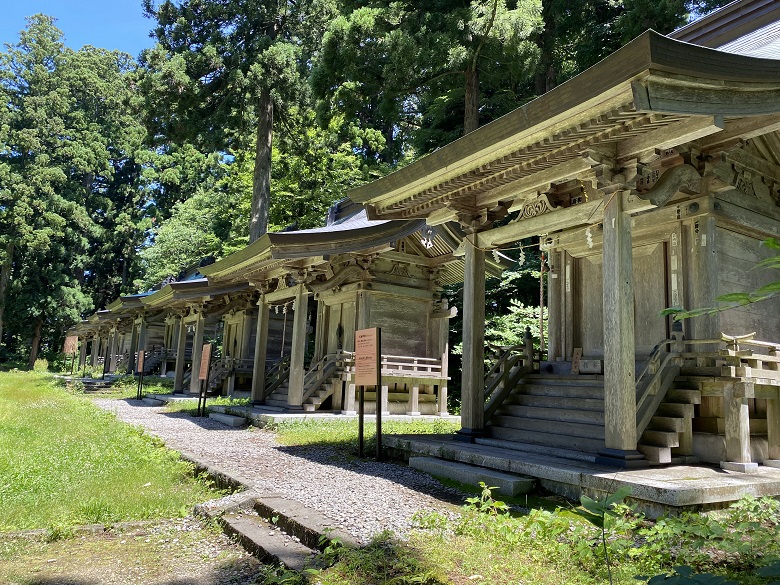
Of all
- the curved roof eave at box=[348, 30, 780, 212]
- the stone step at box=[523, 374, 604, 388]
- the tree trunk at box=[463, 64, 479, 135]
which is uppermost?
the tree trunk at box=[463, 64, 479, 135]

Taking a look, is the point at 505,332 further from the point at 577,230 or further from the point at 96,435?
the point at 96,435

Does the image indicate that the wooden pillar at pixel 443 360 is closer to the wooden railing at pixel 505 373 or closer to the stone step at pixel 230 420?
the stone step at pixel 230 420

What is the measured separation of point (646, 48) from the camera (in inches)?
187

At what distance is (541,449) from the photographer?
23.4 feet

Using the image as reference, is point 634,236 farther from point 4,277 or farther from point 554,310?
point 4,277

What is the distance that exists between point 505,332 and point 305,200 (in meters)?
13.3

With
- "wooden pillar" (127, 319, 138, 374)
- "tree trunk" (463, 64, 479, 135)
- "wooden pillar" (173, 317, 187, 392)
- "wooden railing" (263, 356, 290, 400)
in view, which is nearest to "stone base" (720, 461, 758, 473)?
"wooden railing" (263, 356, 290, 400)

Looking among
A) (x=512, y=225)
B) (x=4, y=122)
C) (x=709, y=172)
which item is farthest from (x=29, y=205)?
(x=709, y=172)

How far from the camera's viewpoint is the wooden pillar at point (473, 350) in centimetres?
820

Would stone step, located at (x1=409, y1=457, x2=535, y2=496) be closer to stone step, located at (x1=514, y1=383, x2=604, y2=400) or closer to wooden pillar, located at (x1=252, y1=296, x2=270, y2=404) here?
stone step, located at (x1=514, y1=383, x2=604, y2=400)

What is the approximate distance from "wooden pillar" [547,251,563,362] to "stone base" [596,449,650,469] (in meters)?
3.45

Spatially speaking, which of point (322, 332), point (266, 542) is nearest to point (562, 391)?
point (266, 542)

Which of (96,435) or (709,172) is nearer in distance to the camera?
(709,172)

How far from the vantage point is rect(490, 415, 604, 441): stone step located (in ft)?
23.1
